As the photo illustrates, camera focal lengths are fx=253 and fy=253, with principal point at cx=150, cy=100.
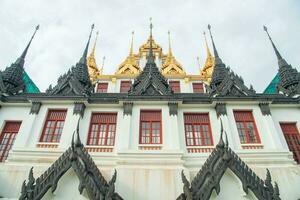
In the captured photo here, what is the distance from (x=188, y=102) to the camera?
17266 mm

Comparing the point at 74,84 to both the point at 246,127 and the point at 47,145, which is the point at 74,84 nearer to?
the point at 47,145

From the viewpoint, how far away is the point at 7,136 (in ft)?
53.2

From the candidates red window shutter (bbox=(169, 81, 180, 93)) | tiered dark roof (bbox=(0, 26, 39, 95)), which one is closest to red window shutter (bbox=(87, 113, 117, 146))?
tiered dark roof (bbox=(0, 26, 39, 95))

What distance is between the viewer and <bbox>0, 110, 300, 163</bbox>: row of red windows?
1577cm

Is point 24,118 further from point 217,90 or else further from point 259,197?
point 259,197

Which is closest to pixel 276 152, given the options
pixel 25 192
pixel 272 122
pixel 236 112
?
pixel 272 122

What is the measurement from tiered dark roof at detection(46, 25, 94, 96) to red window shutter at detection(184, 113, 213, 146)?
7226 mm

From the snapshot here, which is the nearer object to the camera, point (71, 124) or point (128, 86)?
point (71, 124)

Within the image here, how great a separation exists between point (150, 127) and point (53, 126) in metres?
6.26

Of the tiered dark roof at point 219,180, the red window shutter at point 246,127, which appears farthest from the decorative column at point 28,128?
the red window shutter at point 246,127

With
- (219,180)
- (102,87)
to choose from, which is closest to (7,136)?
(102,87)

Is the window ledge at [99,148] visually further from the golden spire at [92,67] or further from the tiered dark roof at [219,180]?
the golden spire at [92,67]

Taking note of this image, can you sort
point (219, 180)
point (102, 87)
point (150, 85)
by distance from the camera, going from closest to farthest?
point (219, 180)
point (150, 85)
point (102, 87)

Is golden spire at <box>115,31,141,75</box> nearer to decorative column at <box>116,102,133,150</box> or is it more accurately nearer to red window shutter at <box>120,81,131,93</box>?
red window shutter at <box>120,81,131,93</box>
